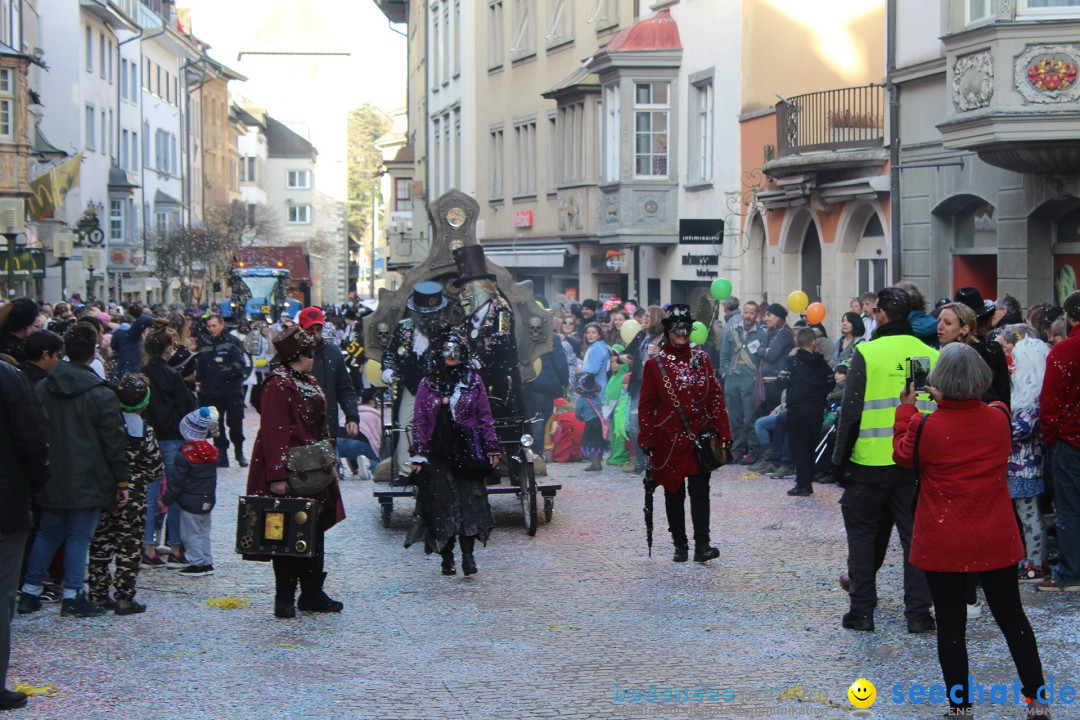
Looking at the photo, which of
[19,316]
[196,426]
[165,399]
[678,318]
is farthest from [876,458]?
A: [19,316]

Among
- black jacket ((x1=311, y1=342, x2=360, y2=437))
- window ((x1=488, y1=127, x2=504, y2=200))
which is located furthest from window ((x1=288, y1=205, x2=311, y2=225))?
black jacket ((x1=311, y1=342, x2=360, y2=437))

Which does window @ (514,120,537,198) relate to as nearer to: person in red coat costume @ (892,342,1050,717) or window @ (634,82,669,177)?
window @ (634,82,669,177)

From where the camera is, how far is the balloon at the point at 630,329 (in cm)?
1889

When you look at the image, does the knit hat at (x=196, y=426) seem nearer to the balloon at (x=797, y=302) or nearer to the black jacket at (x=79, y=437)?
the black jacket at (x=79, y=437)

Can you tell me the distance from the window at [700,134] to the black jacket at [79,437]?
2091 centimetres

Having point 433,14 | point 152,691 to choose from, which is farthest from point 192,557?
point 433,14

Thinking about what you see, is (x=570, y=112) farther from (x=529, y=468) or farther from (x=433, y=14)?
(x=529, y=468)

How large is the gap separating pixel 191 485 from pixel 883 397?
5.02 meters

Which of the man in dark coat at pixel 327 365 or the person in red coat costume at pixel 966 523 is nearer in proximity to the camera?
the person in red coat costume at pixel 966 523

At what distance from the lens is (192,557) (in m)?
11.1

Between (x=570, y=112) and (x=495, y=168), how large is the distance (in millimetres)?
8427

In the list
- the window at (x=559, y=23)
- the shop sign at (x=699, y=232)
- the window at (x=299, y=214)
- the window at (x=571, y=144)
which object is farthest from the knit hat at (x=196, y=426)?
the window at (x=299, y=214)

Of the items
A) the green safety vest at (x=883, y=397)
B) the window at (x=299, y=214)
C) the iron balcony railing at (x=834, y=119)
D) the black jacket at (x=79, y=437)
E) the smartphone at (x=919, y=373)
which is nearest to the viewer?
the smartphone at (x=919, y=373)

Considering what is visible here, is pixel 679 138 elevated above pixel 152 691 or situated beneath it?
elevated above
